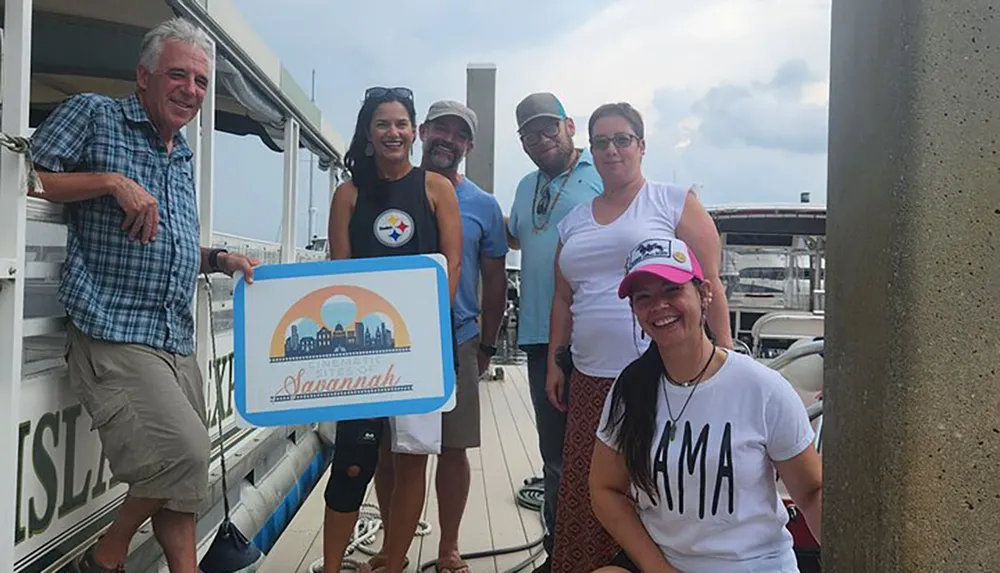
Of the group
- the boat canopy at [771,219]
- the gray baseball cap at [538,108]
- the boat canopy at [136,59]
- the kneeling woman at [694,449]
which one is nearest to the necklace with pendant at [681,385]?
the kneeling woman at [694,449]

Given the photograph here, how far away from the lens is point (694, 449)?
172 cm

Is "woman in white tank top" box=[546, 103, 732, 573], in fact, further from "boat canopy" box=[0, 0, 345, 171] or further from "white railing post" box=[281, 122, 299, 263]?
"white railing post" box=[281, 122, 299, 263]

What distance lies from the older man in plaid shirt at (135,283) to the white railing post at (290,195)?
2.61m

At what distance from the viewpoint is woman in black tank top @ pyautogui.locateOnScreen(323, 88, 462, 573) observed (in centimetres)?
243

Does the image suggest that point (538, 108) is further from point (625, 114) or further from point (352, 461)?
point (352, 461)

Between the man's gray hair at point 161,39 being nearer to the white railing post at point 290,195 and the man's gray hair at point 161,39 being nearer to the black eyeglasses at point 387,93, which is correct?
the black eyeglasses at point 387,93

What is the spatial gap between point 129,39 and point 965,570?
12.7 feet

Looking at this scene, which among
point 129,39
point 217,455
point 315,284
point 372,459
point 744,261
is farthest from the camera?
point 744,261

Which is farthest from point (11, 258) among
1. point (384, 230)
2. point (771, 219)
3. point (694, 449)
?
point (771, 219)

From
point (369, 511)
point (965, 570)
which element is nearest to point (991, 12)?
point (965, 570)

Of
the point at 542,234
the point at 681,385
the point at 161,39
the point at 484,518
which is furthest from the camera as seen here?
the point at 484,518

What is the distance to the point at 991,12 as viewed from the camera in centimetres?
97

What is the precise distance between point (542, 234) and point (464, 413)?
674mm

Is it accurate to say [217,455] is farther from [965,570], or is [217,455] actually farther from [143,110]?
[965,570]
